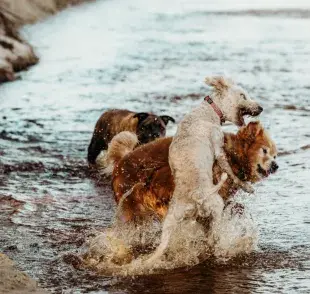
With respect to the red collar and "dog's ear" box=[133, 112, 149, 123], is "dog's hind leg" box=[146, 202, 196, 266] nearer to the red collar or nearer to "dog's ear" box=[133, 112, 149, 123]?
the red collar

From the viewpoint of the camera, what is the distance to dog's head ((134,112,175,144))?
12.7 metres

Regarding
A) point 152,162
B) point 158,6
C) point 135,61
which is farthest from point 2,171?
point 158,6

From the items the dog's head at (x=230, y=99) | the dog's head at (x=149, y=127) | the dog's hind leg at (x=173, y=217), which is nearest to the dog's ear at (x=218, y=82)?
the dog's head at (x=230, y=99)

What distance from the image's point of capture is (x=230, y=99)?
27.1ft

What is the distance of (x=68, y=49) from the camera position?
26703 millimetres

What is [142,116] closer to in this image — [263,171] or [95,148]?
[95,148]

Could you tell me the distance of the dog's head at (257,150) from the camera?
8266 mm

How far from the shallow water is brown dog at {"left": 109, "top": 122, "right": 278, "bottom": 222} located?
66 cm

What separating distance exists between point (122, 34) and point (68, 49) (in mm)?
3721

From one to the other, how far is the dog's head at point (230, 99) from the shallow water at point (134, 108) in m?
1.22

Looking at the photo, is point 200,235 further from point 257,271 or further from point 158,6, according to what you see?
point 158,6

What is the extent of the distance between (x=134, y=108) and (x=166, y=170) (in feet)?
29.6

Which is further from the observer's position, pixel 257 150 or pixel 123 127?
pixel 123 127

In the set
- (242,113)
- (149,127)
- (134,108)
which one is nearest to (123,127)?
(149,127)
